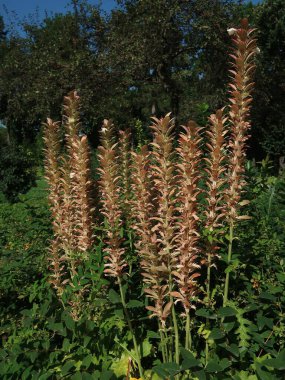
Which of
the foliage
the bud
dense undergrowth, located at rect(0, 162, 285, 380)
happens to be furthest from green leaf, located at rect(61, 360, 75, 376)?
the foliage

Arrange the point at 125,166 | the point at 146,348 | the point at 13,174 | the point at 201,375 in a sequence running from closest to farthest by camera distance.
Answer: the point at 201,375, the point at 146,348, the point at 125,166, the point at 13,174

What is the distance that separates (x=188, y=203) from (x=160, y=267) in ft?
→ 1.02

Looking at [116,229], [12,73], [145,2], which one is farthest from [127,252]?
[12,73]

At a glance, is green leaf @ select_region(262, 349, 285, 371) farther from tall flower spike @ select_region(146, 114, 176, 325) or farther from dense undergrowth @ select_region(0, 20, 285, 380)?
tall flower spike @ select_region(146, 114, 176, 325)

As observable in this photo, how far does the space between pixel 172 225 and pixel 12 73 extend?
95.4 feet

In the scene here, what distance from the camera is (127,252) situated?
2.53m

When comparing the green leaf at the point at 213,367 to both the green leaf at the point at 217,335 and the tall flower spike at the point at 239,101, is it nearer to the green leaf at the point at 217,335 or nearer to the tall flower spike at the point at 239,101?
the green leaf at the point at 217,335

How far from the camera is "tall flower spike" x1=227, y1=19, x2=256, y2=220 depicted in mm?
1822

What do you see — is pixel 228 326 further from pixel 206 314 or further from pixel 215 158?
pixel 215 158

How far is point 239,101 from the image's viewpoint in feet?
6.21

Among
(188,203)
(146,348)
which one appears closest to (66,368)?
(146,348)

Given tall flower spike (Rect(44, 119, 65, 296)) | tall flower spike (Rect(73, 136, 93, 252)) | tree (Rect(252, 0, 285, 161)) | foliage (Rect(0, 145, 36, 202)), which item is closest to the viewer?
tall flower spike (Rect(73, 136, 93, 252))

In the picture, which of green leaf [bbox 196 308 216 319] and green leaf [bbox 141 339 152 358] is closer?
green leaf [bbox 196 308 216 319]

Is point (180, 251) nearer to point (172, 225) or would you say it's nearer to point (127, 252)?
point (172, 225)
